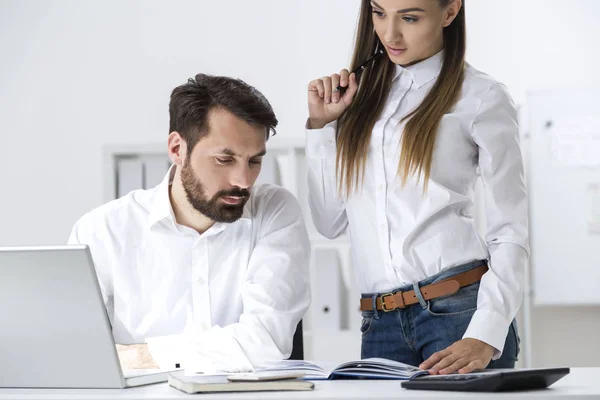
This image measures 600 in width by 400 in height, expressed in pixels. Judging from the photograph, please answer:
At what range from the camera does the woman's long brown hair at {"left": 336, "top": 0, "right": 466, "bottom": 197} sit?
68.4 inches

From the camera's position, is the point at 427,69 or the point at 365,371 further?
the point at 427,69

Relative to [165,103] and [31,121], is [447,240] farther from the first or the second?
[31,121]

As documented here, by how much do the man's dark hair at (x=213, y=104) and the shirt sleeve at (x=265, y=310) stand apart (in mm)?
222

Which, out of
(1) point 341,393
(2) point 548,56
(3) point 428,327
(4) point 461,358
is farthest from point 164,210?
(2) point 548,56

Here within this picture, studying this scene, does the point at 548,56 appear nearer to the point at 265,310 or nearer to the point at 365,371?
the point at 265,310

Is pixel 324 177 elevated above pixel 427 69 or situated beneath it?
situated beneath

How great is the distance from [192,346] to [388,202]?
0.51 meters

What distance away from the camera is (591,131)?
386 cm

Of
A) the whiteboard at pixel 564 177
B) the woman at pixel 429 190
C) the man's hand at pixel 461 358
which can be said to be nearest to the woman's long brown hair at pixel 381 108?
the woman at pixel 429 190

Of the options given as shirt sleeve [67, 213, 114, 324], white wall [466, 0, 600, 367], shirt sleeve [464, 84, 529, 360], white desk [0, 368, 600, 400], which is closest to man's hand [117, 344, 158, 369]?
shirt sleeve [67, 213, 114, 324]

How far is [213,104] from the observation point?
6.26 feet

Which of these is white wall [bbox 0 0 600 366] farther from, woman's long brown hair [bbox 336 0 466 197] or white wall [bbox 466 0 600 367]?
woman's long brown hair [bbox 336 0 466 197]

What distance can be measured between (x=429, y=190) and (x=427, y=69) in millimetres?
296

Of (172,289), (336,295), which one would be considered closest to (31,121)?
(336,295)
